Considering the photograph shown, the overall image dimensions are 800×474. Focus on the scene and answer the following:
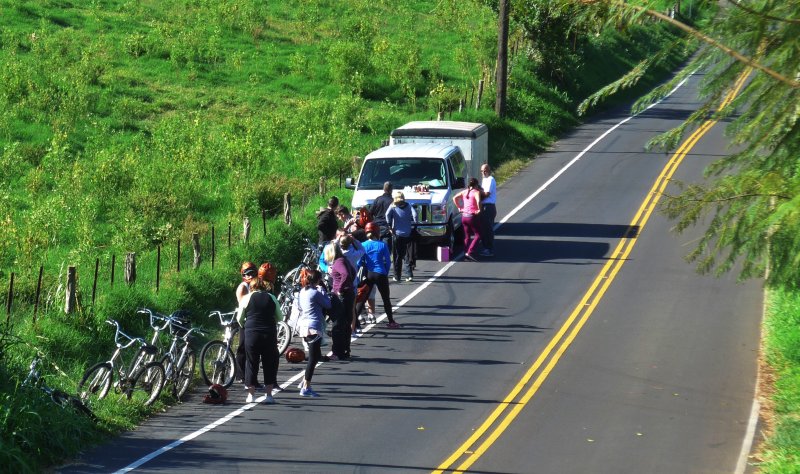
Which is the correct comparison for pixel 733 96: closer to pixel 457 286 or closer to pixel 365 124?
pixel 457 286

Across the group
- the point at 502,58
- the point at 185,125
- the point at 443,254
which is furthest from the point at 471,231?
the point at 502,58

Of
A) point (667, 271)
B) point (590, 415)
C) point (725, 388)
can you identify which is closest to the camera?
point (590, 415)

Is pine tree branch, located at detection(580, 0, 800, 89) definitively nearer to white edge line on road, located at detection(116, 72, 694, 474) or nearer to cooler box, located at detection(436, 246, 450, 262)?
white edge line on road, located at detection(116, 72, 694, 474)

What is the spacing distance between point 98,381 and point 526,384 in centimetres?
568

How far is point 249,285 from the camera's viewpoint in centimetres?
1466

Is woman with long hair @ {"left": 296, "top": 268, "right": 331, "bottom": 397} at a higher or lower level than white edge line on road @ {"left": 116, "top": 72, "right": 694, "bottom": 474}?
higher

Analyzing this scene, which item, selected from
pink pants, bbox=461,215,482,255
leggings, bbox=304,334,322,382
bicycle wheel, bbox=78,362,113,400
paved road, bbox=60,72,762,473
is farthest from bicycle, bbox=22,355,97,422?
pink pants, bbox=461,215,482,255

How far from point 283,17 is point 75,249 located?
32429 millimetres

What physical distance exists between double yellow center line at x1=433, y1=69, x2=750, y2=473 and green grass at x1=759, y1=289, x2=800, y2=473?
117 inches

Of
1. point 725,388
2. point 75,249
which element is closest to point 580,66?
point 75,249

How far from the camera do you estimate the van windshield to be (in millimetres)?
23641

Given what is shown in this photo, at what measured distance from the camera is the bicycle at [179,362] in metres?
14.4

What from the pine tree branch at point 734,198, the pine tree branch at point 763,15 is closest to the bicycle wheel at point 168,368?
the pine tree branch at point 734,198

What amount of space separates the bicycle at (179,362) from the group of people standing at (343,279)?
0.68m
